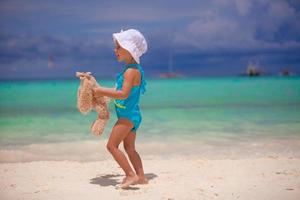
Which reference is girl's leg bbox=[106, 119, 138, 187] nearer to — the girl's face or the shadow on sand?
the shadow on sand

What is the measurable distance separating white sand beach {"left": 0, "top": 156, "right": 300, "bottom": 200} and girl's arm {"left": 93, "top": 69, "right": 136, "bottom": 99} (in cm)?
90

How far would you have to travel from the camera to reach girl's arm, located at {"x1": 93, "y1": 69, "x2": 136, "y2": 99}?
13.6 feet

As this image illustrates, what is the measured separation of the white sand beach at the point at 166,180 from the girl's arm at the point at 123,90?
90cm

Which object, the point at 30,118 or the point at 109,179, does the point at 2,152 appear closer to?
the point at 109,179

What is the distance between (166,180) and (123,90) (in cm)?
117

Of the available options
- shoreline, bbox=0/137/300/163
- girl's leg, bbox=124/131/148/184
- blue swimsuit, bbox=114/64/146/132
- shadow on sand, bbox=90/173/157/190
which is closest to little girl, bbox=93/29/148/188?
blue swimsuit, bbox=114/64/146/132

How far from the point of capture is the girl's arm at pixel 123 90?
163 inches

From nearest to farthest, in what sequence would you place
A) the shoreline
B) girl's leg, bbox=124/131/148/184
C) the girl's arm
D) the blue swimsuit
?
the girl's arm
the blue swimsuit
girl's leg, bbox=124/131/148/184
the shoreline

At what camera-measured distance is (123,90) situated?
4.16m

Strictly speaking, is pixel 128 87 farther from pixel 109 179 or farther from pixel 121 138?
pixel 109 179

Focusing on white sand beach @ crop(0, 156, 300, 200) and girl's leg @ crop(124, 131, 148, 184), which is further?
girl's leg @ crop(124, 131, 148, 184)

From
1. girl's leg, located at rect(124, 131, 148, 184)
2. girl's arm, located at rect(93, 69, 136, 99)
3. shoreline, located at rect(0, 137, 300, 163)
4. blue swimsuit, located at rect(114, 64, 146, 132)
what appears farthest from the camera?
shoreline, located at rect(0, 137, 300, 163)

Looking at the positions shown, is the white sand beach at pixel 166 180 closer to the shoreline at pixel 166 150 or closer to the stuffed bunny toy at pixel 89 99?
the stuffed bunny toy at pixel 89 99

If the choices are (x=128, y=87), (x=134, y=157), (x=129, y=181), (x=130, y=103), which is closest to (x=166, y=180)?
(x=134, y=157)
